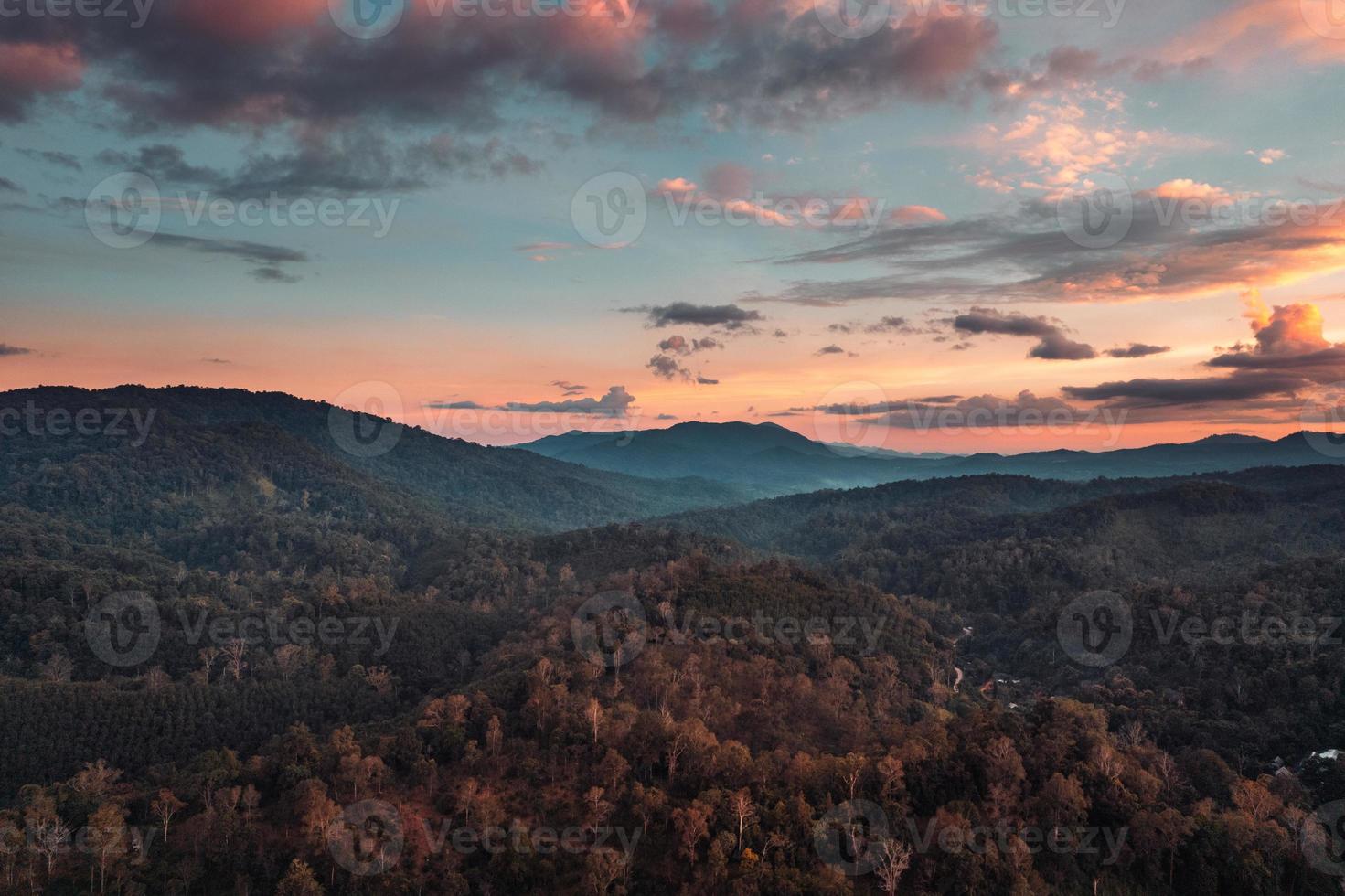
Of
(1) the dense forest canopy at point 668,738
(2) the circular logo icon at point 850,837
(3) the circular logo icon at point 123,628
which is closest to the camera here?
(2) the circular logo icon at point 850,837

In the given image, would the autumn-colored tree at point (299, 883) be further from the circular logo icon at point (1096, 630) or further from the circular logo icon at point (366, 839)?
the circular logo icon at point (1096, 630)

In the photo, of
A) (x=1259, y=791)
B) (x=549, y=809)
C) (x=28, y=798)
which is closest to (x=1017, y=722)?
(x=1259, y=791)

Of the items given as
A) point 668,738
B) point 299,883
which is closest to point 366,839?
point 299,883

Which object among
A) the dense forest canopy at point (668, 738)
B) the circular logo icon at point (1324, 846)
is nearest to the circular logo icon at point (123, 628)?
the dense forest canopy at point (668, 738)

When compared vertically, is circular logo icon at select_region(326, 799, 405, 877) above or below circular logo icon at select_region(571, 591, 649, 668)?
below

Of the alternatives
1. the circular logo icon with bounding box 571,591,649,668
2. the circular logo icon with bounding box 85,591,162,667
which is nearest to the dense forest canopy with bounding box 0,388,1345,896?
the circular logo icon with bounding box 85,591,162,667

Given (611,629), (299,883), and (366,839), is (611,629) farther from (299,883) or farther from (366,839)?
(299,883)

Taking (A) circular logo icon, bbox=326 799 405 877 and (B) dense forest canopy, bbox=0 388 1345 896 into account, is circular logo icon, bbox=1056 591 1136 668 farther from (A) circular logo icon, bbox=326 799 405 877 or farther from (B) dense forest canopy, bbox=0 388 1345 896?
(A) circular logo icon, bbox=326 799 405 877
